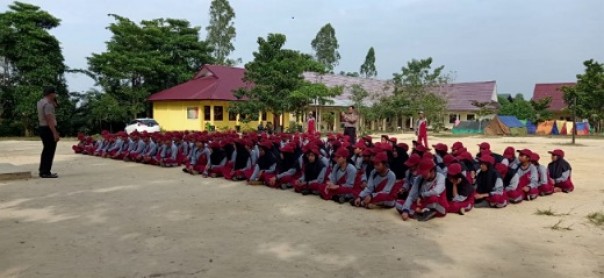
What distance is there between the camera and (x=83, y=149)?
14617mm

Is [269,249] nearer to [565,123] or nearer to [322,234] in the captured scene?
[322,234]

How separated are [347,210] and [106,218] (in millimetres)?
2950

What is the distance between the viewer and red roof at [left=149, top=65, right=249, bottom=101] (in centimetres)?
2662

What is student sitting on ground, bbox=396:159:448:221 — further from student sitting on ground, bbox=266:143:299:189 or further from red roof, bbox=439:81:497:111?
red roof, bbox=439:81:497:111

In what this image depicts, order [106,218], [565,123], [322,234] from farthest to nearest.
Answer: [565,123]
[106,218]
[322,234]

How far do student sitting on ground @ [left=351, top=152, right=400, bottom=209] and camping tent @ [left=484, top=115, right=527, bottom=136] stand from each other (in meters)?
26.6

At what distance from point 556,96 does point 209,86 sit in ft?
96.3

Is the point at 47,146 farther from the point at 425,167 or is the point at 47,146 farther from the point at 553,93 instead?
the point at 553,93

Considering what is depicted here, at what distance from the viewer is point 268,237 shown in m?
4.80

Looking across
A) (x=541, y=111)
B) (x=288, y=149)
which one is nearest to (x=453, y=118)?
(x=541, y=111)

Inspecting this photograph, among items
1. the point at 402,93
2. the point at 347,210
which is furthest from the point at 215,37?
the point at 347,210

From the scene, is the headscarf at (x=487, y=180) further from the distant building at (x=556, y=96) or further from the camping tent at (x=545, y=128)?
the distant building at (x=556, y=96)

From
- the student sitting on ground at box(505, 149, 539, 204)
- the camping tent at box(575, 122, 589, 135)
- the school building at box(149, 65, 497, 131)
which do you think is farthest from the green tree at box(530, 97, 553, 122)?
the student sitting on ground at box(505, 149, 539, 204)

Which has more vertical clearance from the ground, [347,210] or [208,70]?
[208,70]
